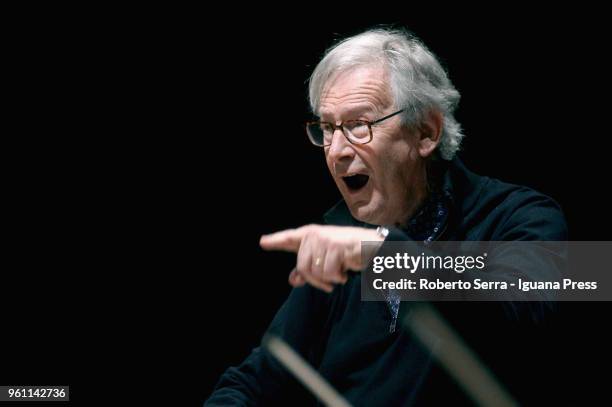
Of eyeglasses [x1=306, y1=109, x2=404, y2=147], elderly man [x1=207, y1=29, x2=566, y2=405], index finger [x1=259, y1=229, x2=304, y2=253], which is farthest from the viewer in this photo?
eyeglasses [x1=306, y1=109, x2=404, y2=147]

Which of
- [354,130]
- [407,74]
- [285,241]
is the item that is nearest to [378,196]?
[354,130]

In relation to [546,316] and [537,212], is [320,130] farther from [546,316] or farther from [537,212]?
[546,316]

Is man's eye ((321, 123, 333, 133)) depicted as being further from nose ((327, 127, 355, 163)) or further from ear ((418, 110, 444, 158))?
ear ((418, 110, 444, 158))

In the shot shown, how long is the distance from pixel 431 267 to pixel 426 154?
647mm

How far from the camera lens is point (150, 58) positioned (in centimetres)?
211

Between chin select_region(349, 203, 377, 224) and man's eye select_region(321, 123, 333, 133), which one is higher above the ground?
man's eye select_region(321, 123, 333, 133)

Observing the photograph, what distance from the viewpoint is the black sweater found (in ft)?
4.36

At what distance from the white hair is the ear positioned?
13mm

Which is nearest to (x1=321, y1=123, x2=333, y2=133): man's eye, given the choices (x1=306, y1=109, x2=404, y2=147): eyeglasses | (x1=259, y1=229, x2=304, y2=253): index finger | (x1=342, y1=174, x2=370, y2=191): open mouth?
(x1=306, y1=109, x2=404, y2=147): eyeglasses

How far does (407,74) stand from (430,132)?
15cm

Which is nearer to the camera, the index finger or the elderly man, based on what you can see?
the index finger

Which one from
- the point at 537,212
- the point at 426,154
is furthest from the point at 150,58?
the point at 537,212

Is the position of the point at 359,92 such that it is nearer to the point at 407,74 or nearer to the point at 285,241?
the point at 407,74

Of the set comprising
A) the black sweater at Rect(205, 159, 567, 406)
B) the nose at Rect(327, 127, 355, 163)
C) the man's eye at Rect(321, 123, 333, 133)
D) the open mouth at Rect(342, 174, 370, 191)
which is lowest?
the black sweater at Rect(205, 159, 567, 406)
